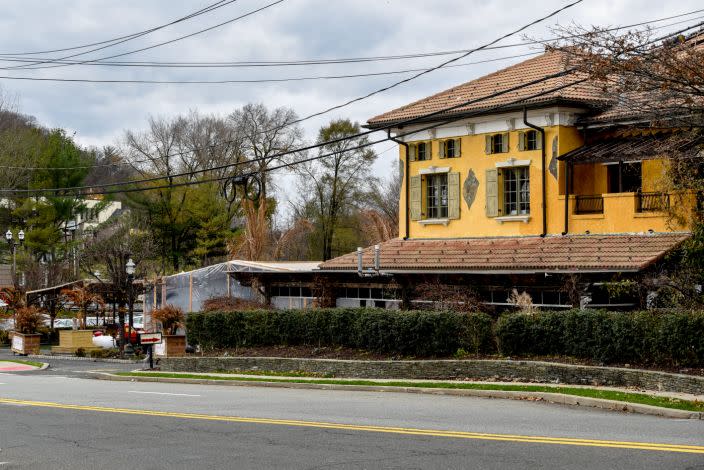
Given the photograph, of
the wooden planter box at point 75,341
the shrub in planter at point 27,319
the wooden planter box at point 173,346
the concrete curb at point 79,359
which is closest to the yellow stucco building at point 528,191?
the wooden planter box at point 173,346

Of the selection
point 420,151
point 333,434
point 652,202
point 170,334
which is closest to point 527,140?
point 420,151

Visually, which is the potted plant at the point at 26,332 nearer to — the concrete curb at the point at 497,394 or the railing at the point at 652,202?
the concrete curb at the point at 497,394

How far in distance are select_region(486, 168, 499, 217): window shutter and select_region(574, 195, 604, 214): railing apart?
2763mm

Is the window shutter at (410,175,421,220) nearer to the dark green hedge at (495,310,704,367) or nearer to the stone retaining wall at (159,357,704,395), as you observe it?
the stone retaining wall at (159,357,704,395)

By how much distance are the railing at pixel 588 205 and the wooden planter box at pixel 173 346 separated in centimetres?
1506

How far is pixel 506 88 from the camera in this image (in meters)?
33.8

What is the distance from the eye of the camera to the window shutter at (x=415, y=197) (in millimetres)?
36344

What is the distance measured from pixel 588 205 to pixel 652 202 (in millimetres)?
2645

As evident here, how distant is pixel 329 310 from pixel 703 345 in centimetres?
1294

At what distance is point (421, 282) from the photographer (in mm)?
33062

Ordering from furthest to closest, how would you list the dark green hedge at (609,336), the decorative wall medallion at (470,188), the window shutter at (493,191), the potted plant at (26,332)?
1. the potted plant at (26,332)
2. the decorative wall medallion at (470,188)
3. the window shutter at (493,191)
4. the dark green hedge at (609,336)

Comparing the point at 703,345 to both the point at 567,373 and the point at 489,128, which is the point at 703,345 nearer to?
the point at 567,373

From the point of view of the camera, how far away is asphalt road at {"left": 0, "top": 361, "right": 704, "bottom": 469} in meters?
12.1

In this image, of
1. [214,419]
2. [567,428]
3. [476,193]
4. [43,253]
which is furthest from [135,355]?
[43,253]
